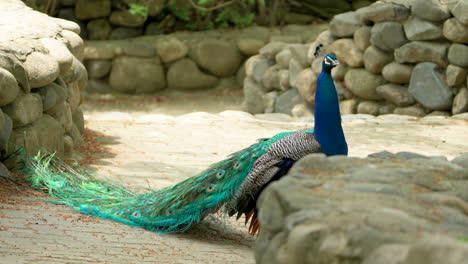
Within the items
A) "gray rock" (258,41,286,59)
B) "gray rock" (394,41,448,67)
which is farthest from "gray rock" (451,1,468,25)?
"gray rock" (258,41,286,59)

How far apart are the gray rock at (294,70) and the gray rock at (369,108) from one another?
1435 millimetres

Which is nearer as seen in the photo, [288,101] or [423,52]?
[423,52]

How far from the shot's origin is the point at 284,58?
11977 millimetres

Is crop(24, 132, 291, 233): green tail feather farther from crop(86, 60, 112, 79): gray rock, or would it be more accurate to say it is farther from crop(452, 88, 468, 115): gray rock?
crop(86, 60, 112, 79): gray rock

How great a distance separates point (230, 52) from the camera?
14219 mm

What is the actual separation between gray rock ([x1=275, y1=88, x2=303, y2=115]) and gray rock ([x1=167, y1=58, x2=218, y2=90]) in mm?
2812

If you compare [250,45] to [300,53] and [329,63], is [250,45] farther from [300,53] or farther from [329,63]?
[329,63]

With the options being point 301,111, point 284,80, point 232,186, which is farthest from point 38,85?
point 284,80

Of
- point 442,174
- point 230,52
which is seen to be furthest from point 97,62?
point 442,174

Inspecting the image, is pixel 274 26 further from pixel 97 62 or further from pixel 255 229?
pixel 255 229

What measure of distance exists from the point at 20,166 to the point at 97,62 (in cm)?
867

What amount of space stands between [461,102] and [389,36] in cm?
135

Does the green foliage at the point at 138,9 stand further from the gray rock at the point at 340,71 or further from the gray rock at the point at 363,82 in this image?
the gray rock at the point at 363,82

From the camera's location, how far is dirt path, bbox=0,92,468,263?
3918 millimetres
